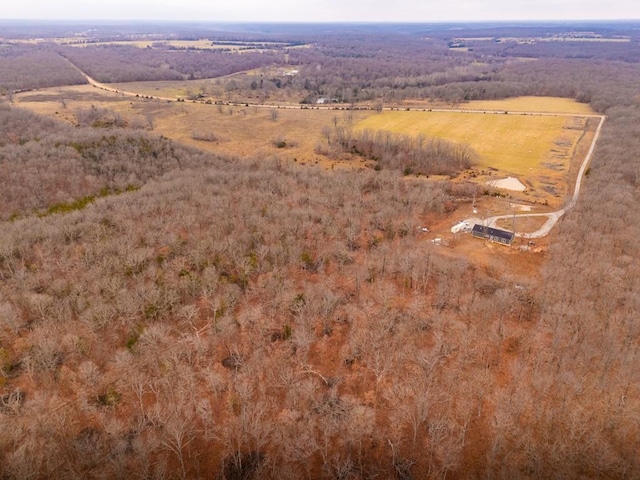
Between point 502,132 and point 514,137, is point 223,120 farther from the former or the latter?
point 514,137

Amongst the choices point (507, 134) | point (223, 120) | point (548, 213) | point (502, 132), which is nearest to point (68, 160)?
point (223, 120)

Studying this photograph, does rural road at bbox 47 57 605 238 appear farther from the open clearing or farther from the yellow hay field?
the yellow hay field

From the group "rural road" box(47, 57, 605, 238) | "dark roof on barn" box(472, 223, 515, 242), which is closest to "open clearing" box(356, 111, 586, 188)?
"rural road" box(47, 57, 605, 238)

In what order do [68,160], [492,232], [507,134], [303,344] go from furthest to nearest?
[507,134] → [68,160] → [492,232] → [303,344]

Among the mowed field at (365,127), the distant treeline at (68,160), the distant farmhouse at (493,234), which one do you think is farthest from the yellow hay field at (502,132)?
the distant treeline at (68,160)

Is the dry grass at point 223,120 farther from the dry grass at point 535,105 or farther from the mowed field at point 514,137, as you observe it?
the dry grass at point 535,105

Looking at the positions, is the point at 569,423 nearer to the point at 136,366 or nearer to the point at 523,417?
the point at 523,417
